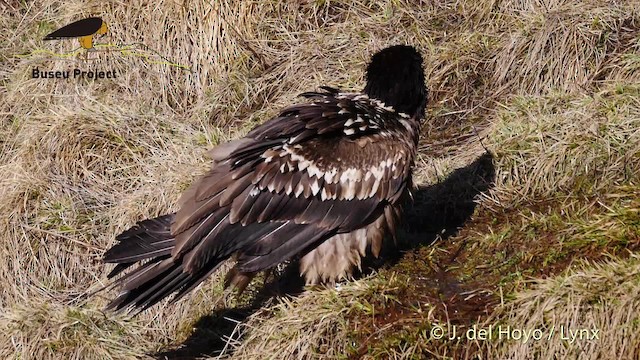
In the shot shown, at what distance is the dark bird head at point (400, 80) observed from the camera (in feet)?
21.1

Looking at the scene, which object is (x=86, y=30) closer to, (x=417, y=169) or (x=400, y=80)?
(x=417, y=169)

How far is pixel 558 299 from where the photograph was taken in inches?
207

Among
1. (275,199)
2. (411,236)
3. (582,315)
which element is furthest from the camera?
(411,236)

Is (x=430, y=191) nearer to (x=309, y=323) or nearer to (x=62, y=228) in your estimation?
(x=309, y=323)

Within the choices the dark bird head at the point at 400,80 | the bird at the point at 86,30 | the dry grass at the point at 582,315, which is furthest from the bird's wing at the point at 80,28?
the dry grass at the point at 582,315

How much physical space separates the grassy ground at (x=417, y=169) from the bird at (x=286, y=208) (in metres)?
0.31

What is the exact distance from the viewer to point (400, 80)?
6402 millimetres

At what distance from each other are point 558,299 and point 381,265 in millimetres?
1422

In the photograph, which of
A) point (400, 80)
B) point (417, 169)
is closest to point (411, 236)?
point (417, 169)

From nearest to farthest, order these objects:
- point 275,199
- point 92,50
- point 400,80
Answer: point 275,199 → point 400,80 → point 92,50

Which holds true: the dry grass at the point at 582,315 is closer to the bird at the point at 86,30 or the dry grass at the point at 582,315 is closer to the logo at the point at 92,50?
the logo at the point at 92,50

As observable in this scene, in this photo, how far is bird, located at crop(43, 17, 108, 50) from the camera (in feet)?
27.7

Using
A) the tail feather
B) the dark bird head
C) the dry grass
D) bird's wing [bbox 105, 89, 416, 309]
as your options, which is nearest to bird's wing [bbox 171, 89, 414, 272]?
bird's wing [bbox 105, 89, 416, 309]

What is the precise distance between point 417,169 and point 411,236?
2.32 feet
